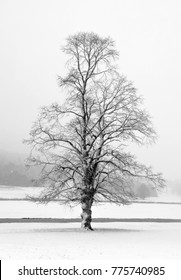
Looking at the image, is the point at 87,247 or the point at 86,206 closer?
the point at 87,247

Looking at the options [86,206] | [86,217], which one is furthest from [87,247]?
[86,217]

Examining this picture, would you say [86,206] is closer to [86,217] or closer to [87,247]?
[86,217]

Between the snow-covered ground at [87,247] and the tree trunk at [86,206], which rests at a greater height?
the tree trunk at [86,206]

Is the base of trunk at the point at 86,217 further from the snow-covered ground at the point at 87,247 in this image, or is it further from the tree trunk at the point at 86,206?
the snow-covered ground at the point at 87,247

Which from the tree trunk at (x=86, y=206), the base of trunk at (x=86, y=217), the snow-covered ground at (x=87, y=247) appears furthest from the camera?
the base of trunk at (x=86, y=217)

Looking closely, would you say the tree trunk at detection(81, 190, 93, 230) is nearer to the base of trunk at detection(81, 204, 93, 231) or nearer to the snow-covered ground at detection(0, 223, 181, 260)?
the base of trunk at detection(81, 204, 93, 231)

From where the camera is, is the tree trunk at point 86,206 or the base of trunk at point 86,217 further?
the base of trunk at point 86,217

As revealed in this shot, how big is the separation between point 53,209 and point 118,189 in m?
39.0

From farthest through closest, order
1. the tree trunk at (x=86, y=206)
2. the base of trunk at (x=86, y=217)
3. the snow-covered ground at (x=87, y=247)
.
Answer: the base of trunk at (x=86, y=217), the tree trunk at (x=86, y=206), the snow-covered ground at (x=87, y=247)

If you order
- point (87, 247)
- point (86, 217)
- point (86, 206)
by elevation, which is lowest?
point (87, 247)

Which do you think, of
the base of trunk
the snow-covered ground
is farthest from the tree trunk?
the snow-covered ground

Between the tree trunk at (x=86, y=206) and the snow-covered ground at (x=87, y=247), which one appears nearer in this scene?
the snow-covered ground at (x=87, y=247)

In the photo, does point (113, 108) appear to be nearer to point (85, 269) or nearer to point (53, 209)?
point (85, 269)

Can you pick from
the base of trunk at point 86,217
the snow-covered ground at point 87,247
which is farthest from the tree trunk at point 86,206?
the snow-covered ground at point 87,247
